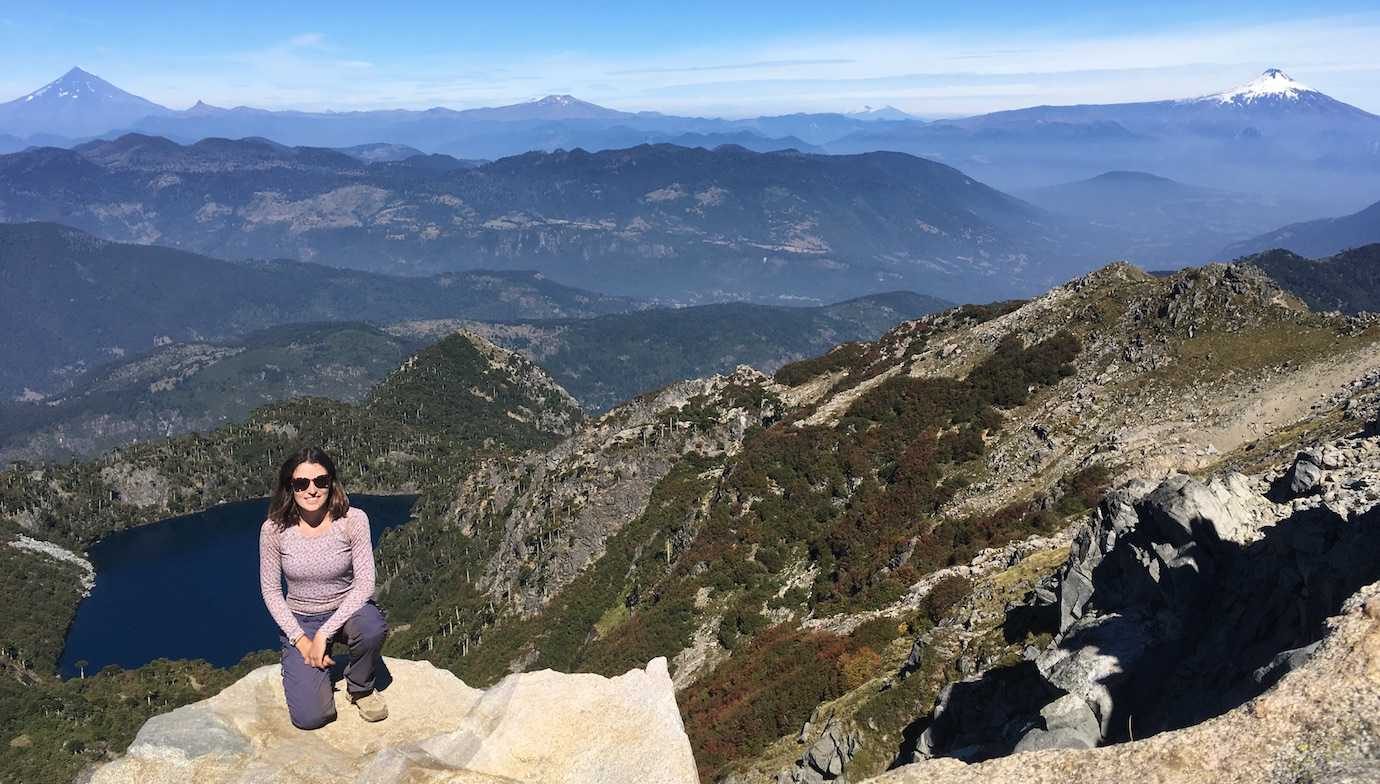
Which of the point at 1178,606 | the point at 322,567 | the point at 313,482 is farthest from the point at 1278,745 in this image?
the point at 313,482

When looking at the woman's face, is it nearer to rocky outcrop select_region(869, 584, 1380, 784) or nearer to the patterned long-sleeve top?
the patterned long-sleeve top

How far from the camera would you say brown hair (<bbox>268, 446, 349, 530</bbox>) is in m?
13.9

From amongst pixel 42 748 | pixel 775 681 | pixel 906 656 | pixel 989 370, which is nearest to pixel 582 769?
pixel 906 656

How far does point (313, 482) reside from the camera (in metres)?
14.0

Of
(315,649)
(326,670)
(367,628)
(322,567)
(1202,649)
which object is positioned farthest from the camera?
(1202,649)

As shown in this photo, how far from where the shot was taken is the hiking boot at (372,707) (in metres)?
13.9

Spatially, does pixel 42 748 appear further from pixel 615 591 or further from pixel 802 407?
pixel 802 407

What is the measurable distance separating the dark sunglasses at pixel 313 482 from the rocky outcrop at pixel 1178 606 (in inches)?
684

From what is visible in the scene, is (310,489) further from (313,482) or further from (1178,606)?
(1178,606)

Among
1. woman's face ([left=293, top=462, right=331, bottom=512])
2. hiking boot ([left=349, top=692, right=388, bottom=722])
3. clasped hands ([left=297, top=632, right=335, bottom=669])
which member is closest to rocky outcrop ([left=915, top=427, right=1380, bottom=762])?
hiking boot ([left=349, top=692, right=388, bottom=722])

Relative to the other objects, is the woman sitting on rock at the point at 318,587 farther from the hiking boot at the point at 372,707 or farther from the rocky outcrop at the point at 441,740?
the rocky outcrop at the point at 441,740

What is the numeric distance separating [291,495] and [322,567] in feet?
4.65

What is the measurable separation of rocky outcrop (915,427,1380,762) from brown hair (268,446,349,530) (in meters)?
17.1

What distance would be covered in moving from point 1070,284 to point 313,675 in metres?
80.8
